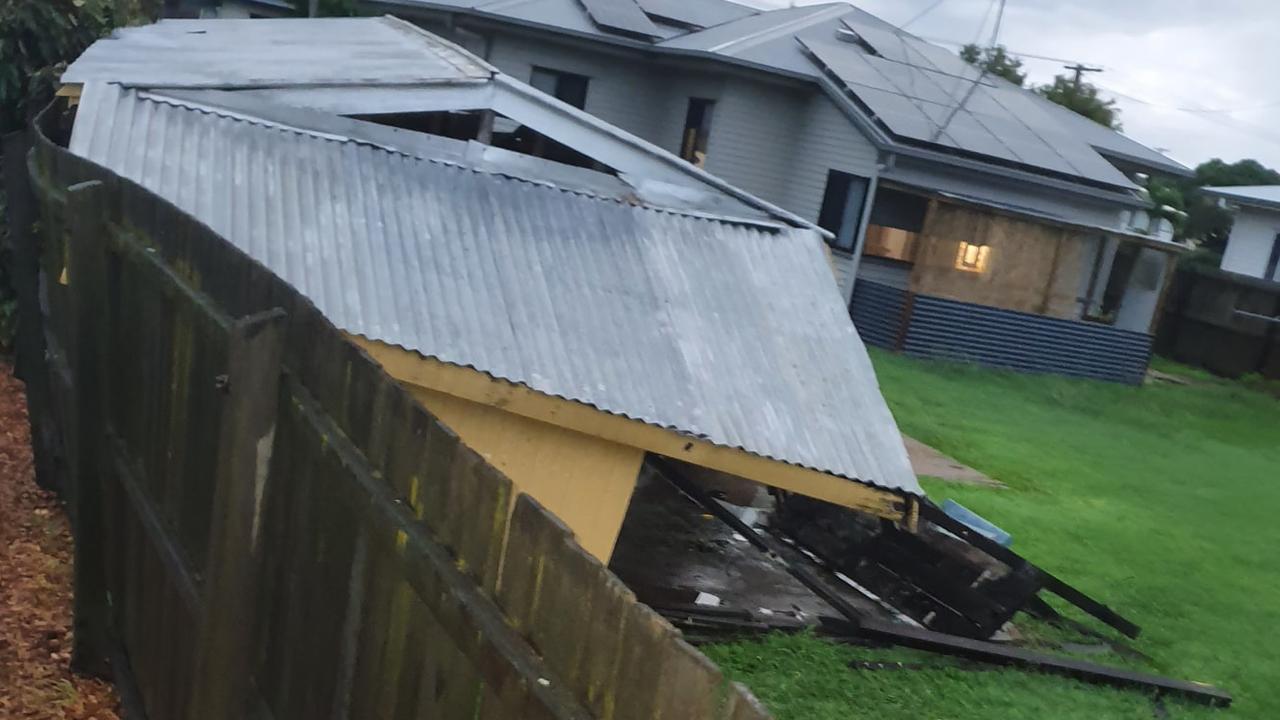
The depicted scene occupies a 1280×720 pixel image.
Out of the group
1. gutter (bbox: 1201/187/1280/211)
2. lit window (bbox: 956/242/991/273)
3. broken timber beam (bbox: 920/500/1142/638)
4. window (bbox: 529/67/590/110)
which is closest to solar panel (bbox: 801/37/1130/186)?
lit window (bbox: 956/242/991/273)

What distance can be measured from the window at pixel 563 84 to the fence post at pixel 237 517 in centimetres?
2125

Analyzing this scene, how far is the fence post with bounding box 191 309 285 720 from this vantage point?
2584mm

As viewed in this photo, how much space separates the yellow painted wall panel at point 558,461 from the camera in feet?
17.5

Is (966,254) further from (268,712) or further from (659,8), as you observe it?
(268,712)

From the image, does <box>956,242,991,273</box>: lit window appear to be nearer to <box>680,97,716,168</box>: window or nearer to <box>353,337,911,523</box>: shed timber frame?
<box>680,97,716,168</box>: window

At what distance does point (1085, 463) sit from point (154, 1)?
45.7 ft

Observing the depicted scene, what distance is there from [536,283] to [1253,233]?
2971 centimetres

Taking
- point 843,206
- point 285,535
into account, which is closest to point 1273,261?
point 843,206

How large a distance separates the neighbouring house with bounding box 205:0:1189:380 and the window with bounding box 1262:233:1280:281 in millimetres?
7543

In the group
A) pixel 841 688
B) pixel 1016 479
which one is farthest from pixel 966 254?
pixel 841 688

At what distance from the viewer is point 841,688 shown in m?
6.49

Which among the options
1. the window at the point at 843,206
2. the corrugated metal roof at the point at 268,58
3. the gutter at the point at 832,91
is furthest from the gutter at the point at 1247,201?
the corrugated metal roof at the point at 268,58

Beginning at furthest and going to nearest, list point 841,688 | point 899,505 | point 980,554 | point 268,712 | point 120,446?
point 980,554 → point 841,688 → point 899,505 → point 120,446 → point 268,712

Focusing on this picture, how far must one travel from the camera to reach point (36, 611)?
473 centimetres
